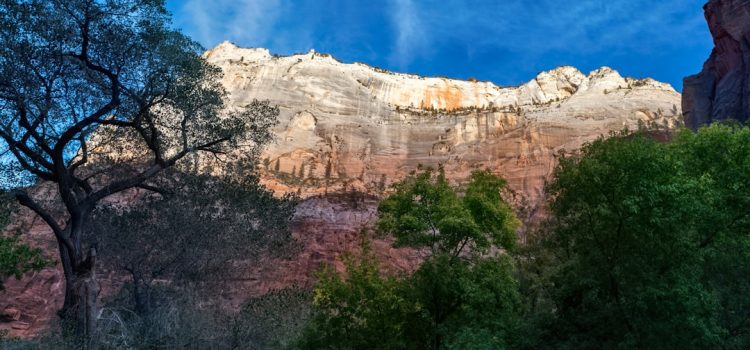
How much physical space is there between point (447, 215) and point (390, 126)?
205ft

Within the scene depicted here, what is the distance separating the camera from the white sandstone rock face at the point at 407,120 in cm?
7069

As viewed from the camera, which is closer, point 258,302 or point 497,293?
point 497,293

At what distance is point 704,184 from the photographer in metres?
15.9

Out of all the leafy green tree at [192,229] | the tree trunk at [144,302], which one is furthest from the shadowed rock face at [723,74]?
the tree trunk at [144,302]

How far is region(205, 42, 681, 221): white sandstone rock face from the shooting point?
7069cm

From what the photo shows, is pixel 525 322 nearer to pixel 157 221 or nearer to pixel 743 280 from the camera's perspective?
pixel 743 280

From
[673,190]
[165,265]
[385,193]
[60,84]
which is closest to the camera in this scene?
[673,190]

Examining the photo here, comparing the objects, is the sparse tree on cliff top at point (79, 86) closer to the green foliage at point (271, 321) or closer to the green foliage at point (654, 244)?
the green foliage at point (271, 321)

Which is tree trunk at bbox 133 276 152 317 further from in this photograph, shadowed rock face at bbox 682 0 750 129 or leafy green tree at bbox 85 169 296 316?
shadowed rock face at bbox 682 0 750 129

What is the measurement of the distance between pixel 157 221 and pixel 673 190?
17.4 meters

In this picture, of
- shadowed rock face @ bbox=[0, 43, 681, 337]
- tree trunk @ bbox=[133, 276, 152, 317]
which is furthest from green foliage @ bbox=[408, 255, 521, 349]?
shadowed rock face @ bbox=[0, 43, 681, 337]

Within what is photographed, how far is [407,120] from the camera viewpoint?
82.5 meters

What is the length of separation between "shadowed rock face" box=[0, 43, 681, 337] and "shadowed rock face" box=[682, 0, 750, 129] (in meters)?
20.6

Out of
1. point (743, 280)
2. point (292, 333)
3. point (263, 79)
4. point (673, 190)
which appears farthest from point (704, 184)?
point (263, 79)
